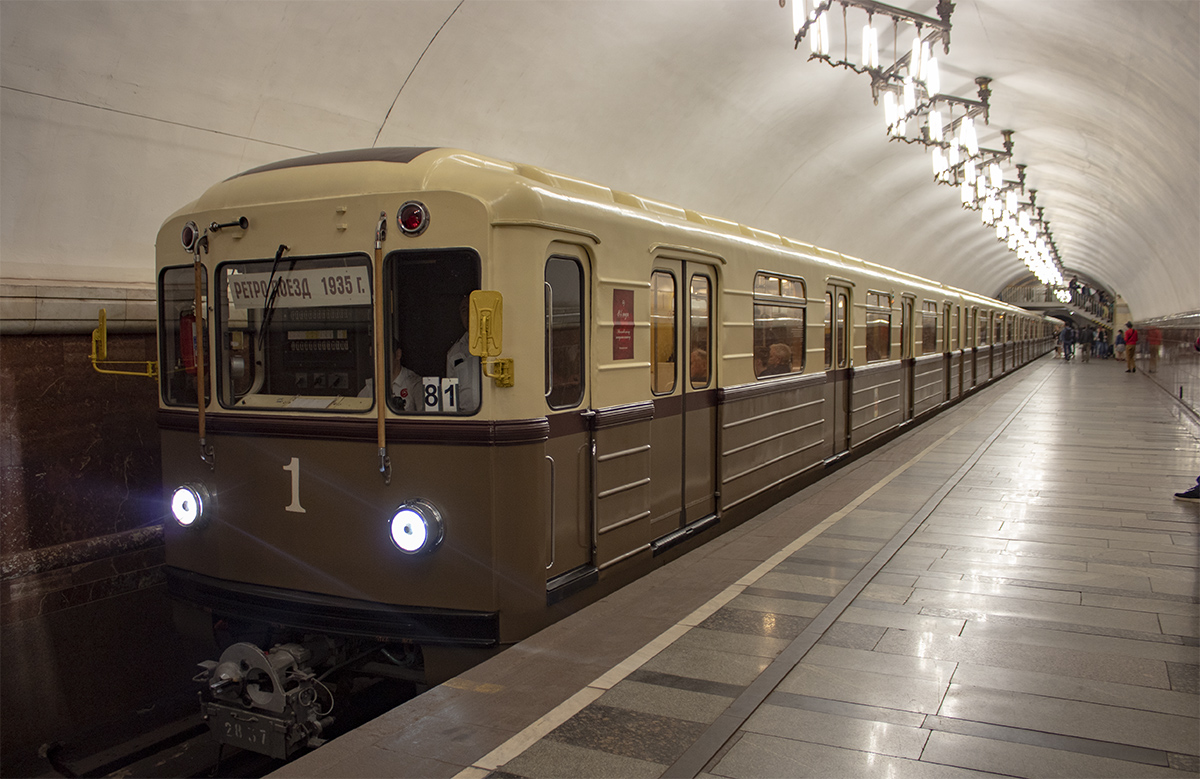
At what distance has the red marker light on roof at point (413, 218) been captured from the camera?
172 inches

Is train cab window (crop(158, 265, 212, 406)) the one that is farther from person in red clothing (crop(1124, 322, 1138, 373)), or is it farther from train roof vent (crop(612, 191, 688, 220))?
person in red clothing (crop(1124, 322, 1138, 373))

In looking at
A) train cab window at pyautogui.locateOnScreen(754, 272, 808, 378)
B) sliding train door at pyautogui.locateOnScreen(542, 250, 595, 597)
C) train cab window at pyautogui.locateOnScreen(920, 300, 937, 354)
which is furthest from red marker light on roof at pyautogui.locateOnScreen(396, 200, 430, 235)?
→ train cab window at pyautogui.locateOnScreen(920, 300, 937, 354)

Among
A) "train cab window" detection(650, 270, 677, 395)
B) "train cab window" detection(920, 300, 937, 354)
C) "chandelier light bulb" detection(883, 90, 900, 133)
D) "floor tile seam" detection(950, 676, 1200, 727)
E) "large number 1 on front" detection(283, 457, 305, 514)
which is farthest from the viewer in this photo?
"train cab window" detection(920, 300, 937, 354)

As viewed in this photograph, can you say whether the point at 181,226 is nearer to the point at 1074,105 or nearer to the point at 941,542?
the point at 941,542

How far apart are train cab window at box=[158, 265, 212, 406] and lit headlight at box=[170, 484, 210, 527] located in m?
0.50

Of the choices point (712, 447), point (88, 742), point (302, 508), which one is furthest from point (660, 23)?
point (88, 742)

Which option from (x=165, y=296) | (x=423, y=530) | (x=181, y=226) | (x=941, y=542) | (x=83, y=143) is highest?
(x=83, y=143)

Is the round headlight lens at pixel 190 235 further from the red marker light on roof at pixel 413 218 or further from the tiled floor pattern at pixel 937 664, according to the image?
the tiled floor pattern at pixel 937 664

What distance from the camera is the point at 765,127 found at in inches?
597

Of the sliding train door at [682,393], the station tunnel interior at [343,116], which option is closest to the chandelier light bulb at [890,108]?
the station tunnel interior at [343,116]

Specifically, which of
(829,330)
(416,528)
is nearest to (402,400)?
(416,528)

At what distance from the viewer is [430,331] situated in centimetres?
454

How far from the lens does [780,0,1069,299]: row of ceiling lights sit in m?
9.56

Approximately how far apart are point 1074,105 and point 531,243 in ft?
49.8
